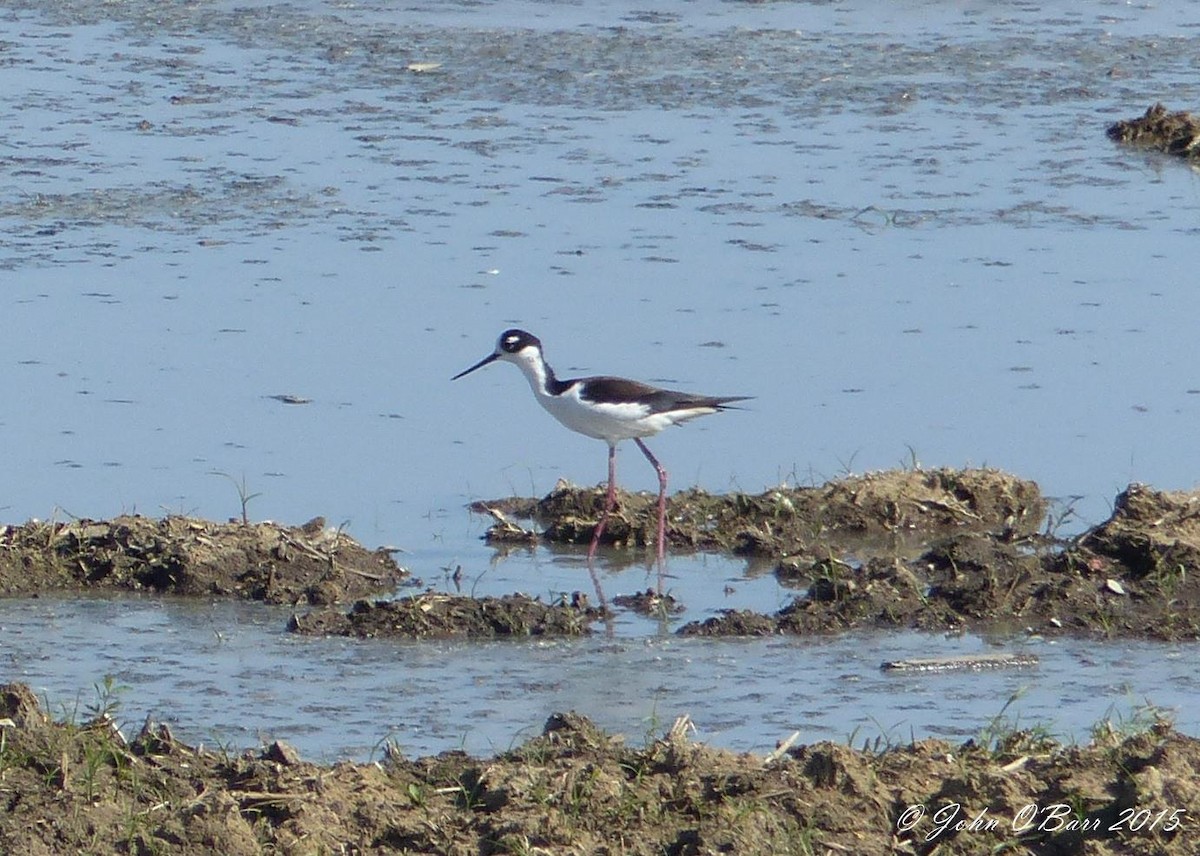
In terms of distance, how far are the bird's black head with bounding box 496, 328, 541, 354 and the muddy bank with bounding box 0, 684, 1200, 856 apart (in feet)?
13.5

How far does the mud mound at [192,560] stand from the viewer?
8.16 metres

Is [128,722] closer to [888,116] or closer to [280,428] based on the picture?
[280,428]

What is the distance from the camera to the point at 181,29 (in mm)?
19438

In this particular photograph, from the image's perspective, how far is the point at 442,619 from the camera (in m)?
7.71

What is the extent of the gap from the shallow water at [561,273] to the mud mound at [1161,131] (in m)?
0.26

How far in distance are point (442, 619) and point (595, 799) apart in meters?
2.18

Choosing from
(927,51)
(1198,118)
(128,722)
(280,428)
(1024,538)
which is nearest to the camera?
(128,722)

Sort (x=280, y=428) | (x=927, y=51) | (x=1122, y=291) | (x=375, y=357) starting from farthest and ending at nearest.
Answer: (x=927, y=51) < (x=1122, y=291) < (x=375, y=357) < (x=280, y=428)

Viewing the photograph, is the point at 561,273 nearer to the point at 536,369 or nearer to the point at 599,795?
the point at 536,369

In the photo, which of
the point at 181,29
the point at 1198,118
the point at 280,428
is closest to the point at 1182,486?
the point at 280,428

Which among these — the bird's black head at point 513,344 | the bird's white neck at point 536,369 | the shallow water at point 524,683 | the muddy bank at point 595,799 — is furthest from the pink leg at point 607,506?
the muddy bank at point 595,799

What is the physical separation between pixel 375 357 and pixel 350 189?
3.37 m

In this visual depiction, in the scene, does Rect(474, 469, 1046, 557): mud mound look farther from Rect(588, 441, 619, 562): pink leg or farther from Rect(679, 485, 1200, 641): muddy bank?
Rect(679, 485, 1200, 641): muddy bank

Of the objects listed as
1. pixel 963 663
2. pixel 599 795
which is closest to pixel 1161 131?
pixel 963 663
